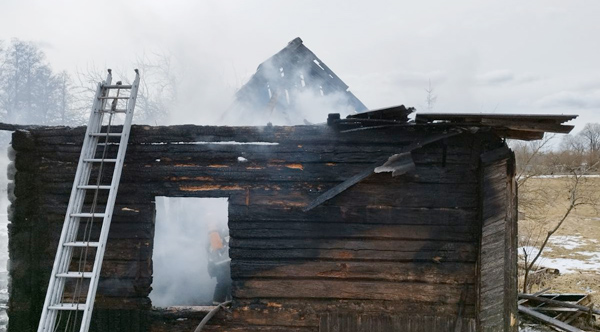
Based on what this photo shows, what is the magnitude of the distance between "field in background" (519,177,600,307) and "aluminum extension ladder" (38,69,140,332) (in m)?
12.4

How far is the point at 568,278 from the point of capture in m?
14.1

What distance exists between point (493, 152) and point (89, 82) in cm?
2499

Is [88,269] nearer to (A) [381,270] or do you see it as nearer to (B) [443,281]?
(A) [381,270]

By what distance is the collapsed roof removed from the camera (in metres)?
9.53

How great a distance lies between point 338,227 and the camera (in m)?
5.23

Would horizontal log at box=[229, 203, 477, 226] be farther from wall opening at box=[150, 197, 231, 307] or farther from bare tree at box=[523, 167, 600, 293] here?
bare tree at box=[523, 167, 600, 293]

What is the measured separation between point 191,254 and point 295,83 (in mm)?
5045

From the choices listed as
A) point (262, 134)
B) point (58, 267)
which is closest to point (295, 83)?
point (262, 134)

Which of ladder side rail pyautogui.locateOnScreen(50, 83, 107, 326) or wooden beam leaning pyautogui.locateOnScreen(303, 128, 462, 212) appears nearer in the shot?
ladder side rail pyautogui.locateOnScreen(50, 83, 107, 326)

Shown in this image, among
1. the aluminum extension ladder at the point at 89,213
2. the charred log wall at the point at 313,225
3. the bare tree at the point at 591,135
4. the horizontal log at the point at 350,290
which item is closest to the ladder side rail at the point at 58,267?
the aluminum extension ladder at the point at 89,213

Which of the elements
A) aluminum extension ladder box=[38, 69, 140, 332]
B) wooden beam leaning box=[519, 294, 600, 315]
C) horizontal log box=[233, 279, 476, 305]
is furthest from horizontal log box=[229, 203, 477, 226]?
wooden beam leaning box=[519, 294, 600, 315]

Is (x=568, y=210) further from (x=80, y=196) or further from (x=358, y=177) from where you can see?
(x=80, y=196)

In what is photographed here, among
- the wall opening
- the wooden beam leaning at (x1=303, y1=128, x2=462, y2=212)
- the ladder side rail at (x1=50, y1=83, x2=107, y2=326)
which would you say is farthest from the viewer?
the wall opening

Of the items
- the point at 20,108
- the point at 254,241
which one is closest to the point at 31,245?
the point at 254,241
